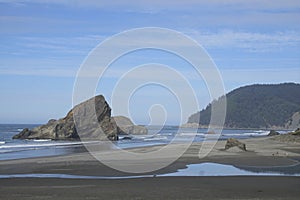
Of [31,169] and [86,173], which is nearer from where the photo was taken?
[86,173]

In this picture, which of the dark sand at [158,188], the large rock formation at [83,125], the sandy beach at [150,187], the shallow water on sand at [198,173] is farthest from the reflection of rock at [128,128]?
the dark sand at [158,188]

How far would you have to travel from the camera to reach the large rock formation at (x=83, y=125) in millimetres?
92750

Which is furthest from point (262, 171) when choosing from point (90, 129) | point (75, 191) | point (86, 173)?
point (90, 129)

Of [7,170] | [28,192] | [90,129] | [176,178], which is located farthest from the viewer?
[90,129]

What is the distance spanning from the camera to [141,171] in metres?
26.7

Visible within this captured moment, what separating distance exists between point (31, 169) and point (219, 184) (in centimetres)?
1208

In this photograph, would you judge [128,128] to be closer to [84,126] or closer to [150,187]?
[84,126]

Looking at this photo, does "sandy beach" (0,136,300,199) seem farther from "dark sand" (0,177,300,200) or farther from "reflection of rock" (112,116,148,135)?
"reflection of rock" (112,116,148,135)

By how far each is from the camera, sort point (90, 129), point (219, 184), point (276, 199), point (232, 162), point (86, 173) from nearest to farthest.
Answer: point (276, 199)
point (219, 184)
point (86, 173)
point (232, 162)
point (90, 129)

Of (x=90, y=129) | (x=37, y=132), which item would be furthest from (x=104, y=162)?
(x=37, y=132)

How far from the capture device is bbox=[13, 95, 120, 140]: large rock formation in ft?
304

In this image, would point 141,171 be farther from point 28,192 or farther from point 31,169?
point 28,192

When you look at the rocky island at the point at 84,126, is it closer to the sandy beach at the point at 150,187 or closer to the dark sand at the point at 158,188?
the sandy beach at the point at 150,187

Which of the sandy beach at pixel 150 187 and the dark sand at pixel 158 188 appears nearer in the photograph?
the dark sand at pixel 158 188
